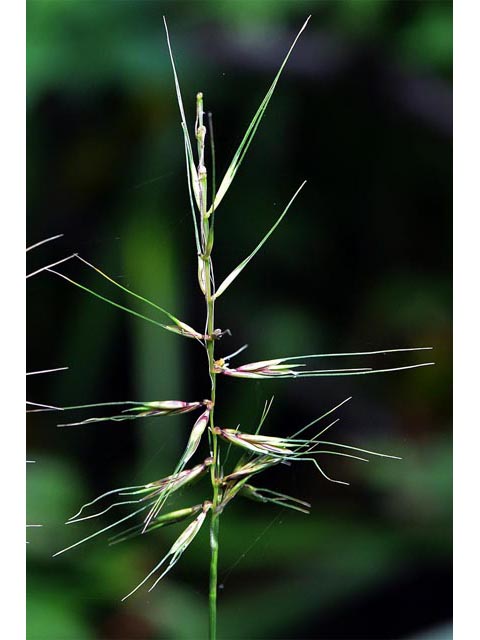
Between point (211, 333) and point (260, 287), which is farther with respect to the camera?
point (260, 287)

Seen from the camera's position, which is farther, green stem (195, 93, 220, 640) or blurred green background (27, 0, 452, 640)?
blurred green background (27, 0, 452, 640)

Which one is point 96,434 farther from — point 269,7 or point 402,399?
point 269,7

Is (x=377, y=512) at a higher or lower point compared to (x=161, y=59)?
lower

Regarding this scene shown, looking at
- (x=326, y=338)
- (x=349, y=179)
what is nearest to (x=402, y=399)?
(x=326, y=338)

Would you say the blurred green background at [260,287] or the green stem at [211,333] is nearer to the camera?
the green stem at [211,333]

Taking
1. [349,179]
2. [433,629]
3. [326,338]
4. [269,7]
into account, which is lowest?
[433,629]

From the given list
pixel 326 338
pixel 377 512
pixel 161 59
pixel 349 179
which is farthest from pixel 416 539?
pixel 161 59
